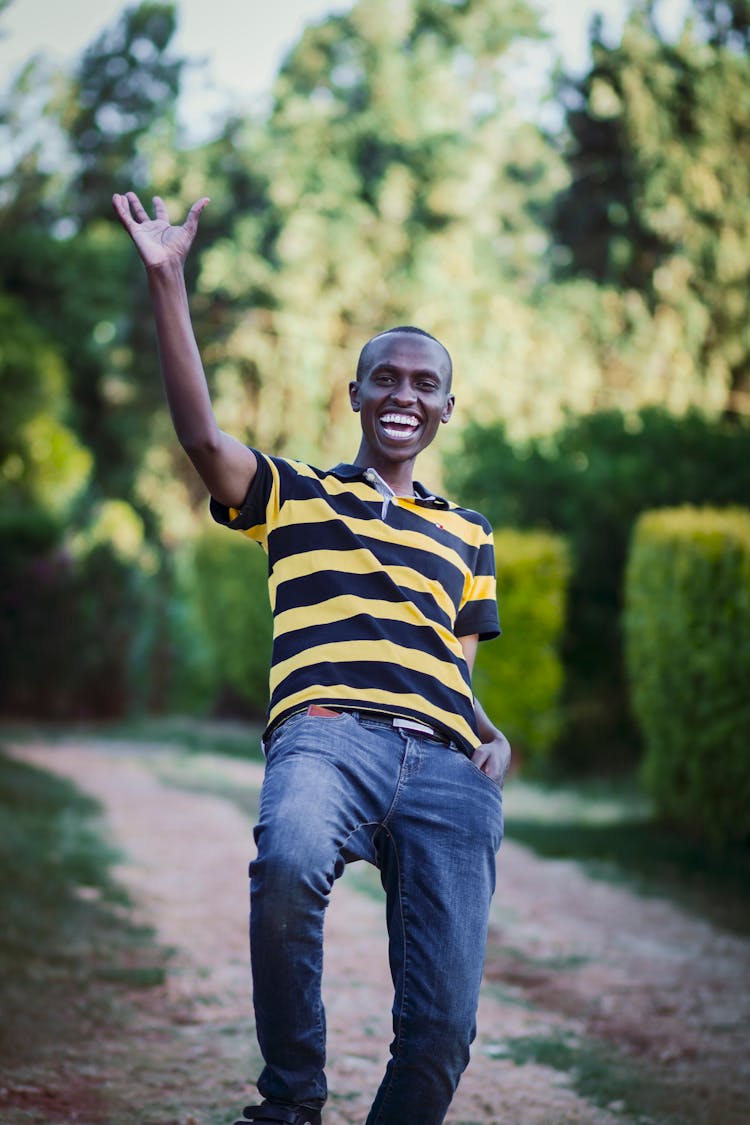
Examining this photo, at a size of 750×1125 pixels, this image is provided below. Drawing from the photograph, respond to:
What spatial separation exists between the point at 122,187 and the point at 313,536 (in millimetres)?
29223

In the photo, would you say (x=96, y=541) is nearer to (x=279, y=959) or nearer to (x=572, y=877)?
(x=572, y=877)

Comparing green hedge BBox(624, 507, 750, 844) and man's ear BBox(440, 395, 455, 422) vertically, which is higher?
green hedge BBox(624, 507, 750, 844)

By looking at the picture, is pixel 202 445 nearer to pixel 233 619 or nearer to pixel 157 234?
pixel 157 234

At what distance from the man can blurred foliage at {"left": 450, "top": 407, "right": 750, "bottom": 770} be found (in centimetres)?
911

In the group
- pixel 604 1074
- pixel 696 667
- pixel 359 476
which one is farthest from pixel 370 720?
pixel 696 667

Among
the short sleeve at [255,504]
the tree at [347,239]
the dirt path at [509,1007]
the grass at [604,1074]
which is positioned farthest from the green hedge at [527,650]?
the tree at [347,239]

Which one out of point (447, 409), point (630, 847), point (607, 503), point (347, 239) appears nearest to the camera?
point (447, 409)

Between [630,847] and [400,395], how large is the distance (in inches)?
238

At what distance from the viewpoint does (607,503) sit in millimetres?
12141

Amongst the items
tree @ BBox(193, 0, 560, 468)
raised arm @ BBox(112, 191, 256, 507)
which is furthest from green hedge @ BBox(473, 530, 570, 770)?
tree @ BBox(193, 0, 560, 468)

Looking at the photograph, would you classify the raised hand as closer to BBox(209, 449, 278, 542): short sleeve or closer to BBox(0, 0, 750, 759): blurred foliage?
BBox(209, 449, 278, 542): short sleeve

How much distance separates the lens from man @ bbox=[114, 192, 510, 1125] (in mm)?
2561

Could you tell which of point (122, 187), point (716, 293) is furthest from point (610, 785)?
point (122, 187)

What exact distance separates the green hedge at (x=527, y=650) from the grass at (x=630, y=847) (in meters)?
0.58
